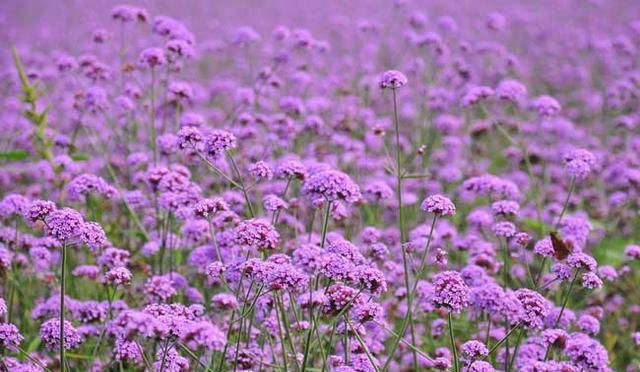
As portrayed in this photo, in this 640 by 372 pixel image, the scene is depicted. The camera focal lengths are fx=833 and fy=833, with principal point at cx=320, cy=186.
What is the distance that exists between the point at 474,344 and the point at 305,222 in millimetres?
2368

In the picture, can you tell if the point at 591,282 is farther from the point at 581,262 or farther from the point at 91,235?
the point at 91,235

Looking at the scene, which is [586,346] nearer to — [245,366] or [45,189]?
[245,366]

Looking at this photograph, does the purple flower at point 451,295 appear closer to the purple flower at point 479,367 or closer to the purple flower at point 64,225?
the purple flower at point 479,367

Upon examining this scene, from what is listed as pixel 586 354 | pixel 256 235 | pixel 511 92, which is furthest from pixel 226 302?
pixel 511 92

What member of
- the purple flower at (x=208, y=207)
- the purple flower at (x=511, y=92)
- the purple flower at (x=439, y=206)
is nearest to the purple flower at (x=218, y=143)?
the purple flower at (x=208, y=207)

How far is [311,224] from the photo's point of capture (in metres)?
3.86

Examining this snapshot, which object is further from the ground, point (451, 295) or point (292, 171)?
point (292, 171)

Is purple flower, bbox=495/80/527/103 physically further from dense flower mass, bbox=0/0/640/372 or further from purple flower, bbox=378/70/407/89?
purple flower, bbox=378/70/407/89

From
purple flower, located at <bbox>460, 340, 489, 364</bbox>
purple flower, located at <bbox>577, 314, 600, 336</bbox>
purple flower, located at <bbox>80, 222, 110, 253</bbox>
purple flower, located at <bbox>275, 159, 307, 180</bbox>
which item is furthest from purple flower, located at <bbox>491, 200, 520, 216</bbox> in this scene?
purple flower, located at <bbox>80, 222, 110, 253</bbox>

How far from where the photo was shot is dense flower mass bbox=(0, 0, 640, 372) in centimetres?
298

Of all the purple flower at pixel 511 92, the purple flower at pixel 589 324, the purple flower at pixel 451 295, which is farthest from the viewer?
the purple flower at pixel 511 92

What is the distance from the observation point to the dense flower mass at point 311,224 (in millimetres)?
2982

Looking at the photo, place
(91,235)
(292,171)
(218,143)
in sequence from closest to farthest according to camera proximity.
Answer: (91,235) < (218,143) < (292,171)

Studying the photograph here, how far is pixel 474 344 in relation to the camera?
9.67 ft
